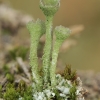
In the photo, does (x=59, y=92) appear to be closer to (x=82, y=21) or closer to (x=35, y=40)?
(x=35, y=40)

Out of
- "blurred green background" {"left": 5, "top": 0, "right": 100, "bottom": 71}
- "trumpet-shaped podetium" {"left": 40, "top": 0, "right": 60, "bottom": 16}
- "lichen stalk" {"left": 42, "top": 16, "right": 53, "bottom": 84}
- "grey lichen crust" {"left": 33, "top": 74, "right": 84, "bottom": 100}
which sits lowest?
"grey lichen crust" {"left": 33, "top": 74, "right": 84, "bottom": 100}

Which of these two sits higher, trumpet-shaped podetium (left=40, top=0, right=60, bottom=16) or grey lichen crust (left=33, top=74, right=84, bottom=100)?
trumpet-shaped podetium (left=40, top=0, right=60, bottom=16)

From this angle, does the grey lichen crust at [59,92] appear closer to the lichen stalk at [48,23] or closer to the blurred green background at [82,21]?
the lichen stalk at [48,23]

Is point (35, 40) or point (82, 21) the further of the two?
point (82, 21)

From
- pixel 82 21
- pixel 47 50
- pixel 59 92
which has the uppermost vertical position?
pixel 82 21

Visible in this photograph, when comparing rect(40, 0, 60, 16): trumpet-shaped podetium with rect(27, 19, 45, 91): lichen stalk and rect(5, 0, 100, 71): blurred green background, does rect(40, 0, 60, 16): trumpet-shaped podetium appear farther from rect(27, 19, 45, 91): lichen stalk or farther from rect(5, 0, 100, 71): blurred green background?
rect(5, 0, 100, 71): blurred green background

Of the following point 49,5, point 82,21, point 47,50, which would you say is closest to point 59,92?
point 47,50

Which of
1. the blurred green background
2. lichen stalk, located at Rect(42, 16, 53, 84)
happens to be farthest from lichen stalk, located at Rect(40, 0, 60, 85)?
the blurred green background

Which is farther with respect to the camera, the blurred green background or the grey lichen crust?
the blurred green background

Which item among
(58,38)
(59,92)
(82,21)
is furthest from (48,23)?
(82,21)

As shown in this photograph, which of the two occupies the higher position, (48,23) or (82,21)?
(82,21)
